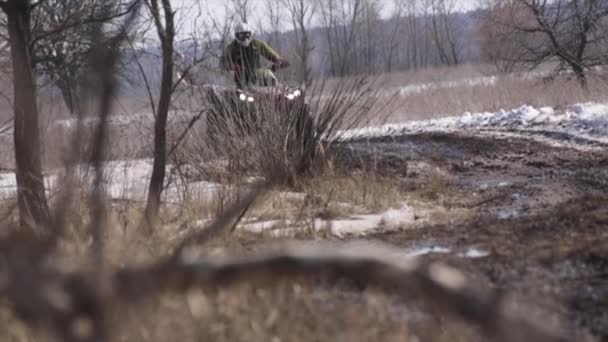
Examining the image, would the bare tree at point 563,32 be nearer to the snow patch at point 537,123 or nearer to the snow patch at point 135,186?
the snow patch at point 537,123

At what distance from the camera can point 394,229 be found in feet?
12.5

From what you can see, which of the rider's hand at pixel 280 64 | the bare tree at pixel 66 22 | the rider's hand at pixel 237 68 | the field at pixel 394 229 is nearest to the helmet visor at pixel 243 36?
the rider's hand at pixel 280 64

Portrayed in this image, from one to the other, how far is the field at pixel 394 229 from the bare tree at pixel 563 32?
7.05 m

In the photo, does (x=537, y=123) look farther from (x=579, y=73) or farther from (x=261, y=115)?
(x=261, y=115)

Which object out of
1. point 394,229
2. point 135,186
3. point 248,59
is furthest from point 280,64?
point 394,229

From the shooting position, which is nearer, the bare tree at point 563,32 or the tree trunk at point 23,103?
the tree trunk at point 23,103

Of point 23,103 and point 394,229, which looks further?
point 394,229

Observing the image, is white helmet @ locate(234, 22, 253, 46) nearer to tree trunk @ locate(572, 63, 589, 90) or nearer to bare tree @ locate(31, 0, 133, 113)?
bare tree @ locate(31, 0, 133, 113)

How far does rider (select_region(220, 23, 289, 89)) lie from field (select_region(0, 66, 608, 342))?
0.91 meters

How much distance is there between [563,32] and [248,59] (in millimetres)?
12731

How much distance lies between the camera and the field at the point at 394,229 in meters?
1.22

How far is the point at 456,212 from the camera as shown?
4.38 m

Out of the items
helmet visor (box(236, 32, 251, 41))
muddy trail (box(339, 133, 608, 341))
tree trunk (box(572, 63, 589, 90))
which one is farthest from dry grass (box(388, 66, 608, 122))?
helmet visor (box(236, 32, 251, 41))

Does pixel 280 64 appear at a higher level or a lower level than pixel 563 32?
lower
